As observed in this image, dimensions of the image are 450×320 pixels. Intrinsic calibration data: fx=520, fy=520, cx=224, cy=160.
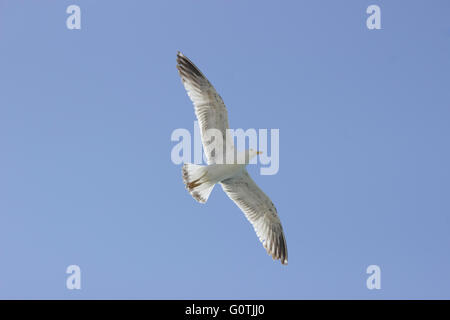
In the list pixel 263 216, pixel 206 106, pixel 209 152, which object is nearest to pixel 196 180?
pixel 209 152

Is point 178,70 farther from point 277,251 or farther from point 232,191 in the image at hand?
point 277,251

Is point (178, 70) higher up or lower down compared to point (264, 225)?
higher up

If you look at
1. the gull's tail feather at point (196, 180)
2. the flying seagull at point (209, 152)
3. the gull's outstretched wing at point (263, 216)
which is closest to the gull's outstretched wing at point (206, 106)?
the flying seagull at point (209, 152)

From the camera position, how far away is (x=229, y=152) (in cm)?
776

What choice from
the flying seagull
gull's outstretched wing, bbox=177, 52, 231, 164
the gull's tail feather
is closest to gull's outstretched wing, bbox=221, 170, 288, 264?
the flying seagull

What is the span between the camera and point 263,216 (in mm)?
8461

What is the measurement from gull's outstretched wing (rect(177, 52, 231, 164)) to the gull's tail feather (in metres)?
0.29

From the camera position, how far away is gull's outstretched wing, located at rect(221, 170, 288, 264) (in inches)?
328

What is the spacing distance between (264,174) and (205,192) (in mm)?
923

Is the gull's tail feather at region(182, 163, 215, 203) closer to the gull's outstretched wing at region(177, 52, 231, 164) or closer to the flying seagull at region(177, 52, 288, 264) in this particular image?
the flying seagull at region(177, 52, 288, 264)

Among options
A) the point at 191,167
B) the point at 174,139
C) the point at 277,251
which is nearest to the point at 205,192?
the point at 191,167

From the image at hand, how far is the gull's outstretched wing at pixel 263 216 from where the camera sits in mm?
8328

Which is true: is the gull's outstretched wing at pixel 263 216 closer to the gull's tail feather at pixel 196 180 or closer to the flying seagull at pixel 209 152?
the flying seagull at pixel 209 152

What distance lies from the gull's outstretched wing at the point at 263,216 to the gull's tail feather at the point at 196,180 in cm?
65
